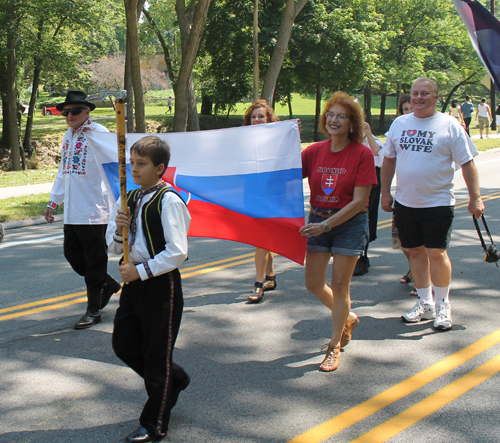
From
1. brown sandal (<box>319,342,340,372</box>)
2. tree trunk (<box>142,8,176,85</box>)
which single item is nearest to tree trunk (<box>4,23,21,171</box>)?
tree trunk (<box>142,8,176,85</box>)

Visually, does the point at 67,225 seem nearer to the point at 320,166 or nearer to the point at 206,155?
the point at 206,155

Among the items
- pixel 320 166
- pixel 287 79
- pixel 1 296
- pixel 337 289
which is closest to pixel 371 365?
pixel 337 289

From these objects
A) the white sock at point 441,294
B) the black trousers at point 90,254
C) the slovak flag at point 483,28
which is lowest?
the white sock at point 441,294

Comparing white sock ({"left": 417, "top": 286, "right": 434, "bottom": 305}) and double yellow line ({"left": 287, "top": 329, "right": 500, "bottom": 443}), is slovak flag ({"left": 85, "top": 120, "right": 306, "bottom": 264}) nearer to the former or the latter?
double yellow line ({"left": 287, "top": 329, "right": 500, "bottom": 443})

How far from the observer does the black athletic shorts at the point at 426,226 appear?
480 cm

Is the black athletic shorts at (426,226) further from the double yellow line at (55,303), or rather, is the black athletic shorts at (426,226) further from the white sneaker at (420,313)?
the double yellow line at (55,303)

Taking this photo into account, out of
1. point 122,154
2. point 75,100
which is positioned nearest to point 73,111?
point 75,100

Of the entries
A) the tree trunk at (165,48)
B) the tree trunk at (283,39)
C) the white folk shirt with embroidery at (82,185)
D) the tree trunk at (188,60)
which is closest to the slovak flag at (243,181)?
the white folk shirt with embroidery at (82,185)

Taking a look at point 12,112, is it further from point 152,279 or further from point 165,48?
point 152,279

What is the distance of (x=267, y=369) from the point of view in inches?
167

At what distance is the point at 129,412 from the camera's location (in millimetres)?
3598

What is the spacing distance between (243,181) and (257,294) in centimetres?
147

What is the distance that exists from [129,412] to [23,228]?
24.1 feet

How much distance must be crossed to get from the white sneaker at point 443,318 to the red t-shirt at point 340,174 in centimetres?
163
